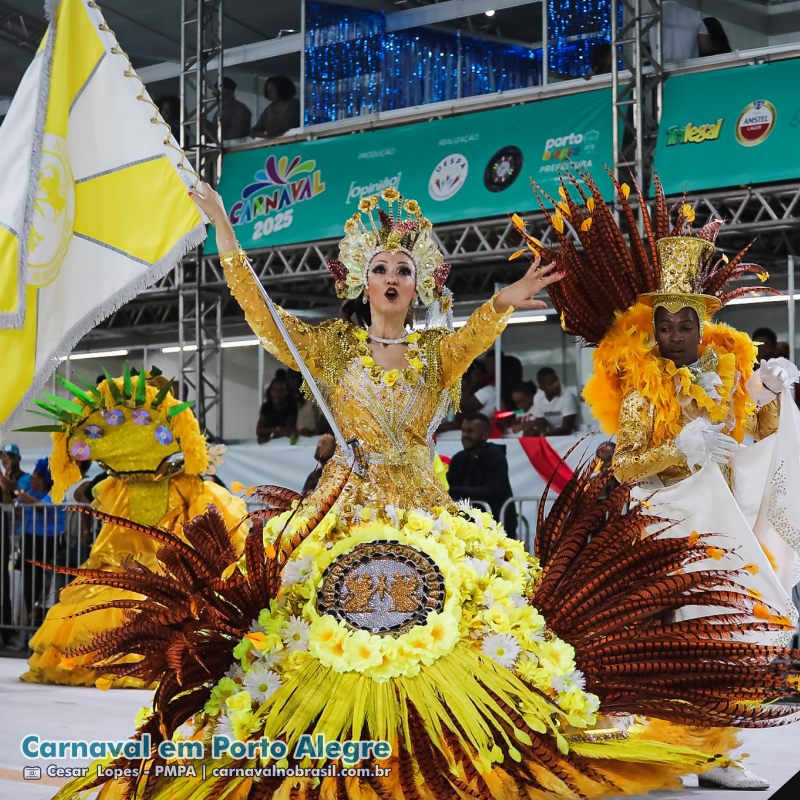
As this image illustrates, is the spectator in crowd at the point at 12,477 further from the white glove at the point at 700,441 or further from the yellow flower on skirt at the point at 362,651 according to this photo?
the yellow flower on skirt at the point at 362,651

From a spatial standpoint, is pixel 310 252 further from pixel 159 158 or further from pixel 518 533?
pixel 159 158

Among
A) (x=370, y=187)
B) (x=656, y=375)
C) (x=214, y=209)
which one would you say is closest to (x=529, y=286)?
(x=656, y=375)

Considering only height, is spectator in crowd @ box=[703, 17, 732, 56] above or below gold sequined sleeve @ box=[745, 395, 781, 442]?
above

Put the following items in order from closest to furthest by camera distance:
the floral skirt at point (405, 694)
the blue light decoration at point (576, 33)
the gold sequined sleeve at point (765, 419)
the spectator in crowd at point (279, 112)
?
the floral skirt at point (405, 694)
the gold sequined sleeve at point (765, 419)
the blue light decoration at point (576, 33)
the spectator in crowd at point (279, 112)

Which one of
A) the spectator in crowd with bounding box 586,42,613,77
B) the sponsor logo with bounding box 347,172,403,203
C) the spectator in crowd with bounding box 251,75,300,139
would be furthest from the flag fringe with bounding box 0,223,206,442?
the spectator in crowd with bounding box 251,75,300,139

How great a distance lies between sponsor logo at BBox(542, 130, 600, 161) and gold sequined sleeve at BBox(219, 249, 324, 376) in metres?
5.69

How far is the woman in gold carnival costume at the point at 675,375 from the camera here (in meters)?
4.54

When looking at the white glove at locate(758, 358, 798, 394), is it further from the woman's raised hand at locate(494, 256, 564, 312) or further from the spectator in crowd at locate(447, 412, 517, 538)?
the spectator in crowd at locate(447, 412, 517, 538)

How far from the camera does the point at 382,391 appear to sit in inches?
165

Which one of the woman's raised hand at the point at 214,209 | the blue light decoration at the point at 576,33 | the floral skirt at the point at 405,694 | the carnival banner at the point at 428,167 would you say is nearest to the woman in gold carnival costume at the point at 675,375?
the floral skirt at the point at 405,694

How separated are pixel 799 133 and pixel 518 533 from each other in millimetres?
3373

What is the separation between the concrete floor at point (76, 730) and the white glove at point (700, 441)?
1.08 metres

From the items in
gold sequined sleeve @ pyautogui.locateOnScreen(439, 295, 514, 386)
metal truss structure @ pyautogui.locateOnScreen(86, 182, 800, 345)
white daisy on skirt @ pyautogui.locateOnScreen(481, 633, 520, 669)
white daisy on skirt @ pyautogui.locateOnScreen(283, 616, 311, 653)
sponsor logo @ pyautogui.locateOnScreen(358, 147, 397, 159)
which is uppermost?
sponsor logo @ pyautogui.locateOnScreen(358, 147, 397, 159)

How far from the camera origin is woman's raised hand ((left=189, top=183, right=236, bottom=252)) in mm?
4062
